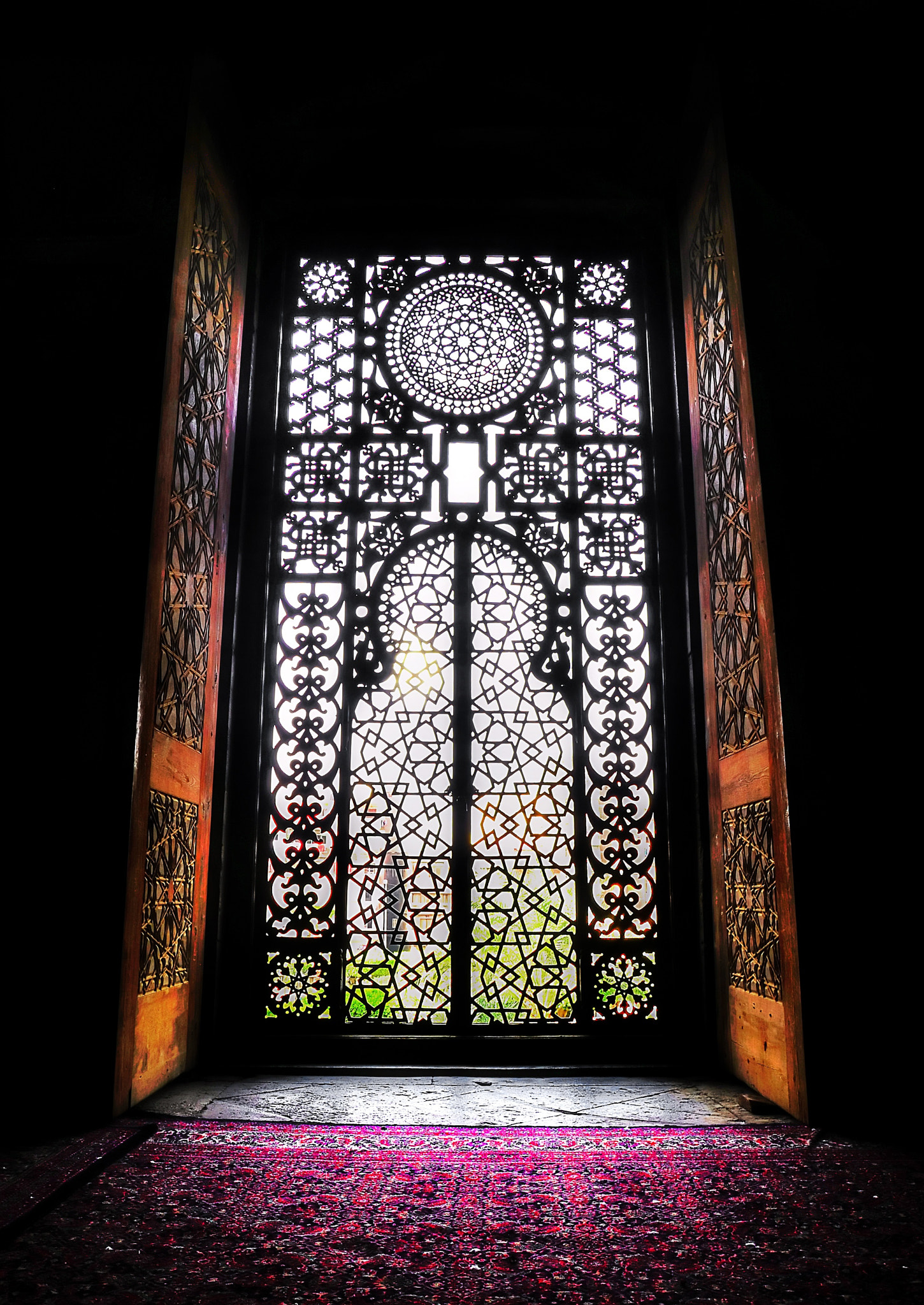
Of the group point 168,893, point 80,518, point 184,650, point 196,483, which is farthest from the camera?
point 196,483

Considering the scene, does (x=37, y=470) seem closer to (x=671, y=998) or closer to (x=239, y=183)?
(x=239, y=183)

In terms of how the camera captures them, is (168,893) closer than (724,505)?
Yes

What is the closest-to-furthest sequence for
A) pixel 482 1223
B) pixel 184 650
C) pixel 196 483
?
pixel 482 1223 < pixel 184 650 < pixel 196 483

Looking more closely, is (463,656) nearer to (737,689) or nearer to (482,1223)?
(737,689)

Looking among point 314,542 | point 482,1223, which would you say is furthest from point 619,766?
point 482,1223

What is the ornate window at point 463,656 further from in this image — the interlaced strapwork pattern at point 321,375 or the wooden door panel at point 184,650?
the wooden door panel at point 184,650

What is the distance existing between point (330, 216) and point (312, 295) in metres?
0.39

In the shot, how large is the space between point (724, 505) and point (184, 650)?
6.69 ft

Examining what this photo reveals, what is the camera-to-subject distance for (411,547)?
402 cm

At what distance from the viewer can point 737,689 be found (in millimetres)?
3404

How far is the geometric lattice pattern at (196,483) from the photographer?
3266mm

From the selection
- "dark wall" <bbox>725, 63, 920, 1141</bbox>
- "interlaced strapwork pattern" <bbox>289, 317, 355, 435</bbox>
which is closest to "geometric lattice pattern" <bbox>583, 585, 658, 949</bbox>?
"dark wall" <bbox>725, 63, 920, 1141</bbox>

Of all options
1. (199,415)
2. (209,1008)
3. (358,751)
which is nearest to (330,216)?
(199,415)

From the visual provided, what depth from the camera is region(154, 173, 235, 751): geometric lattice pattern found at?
3.27m
